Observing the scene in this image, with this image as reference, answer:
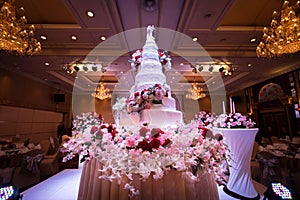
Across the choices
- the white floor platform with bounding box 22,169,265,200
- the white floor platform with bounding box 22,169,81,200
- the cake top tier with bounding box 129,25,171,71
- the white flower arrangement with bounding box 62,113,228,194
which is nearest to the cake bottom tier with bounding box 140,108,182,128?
the white flower arrangement with bounding box 62,113,228,194

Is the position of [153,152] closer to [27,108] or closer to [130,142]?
[130,142]

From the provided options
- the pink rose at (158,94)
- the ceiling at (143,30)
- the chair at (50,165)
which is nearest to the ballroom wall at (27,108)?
the ceiling at (143,30)

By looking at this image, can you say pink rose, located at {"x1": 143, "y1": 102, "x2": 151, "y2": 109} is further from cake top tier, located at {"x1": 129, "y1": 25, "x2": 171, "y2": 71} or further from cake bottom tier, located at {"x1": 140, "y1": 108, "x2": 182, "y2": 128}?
cake top tier, located at {"x1": 129, "y1": 25, "x2": 171, "y2": 71}

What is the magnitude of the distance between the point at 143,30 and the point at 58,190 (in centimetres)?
360

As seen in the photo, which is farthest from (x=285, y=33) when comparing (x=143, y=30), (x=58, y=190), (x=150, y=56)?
(x=58, y=190)

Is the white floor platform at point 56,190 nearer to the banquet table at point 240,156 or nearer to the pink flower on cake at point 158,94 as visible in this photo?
the pink flower on cake at point 158,94

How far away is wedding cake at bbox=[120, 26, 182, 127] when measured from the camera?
160cm

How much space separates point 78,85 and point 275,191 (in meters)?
9.68

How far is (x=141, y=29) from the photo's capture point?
11.9ft

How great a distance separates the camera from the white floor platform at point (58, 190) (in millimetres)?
2225

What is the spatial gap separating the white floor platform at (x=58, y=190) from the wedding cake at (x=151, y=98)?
146cm

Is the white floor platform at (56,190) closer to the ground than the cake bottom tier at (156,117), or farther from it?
closer to the ground

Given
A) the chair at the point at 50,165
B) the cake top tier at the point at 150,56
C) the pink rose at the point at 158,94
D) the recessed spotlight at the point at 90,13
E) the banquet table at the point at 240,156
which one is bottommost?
the chair at the point at 50,165

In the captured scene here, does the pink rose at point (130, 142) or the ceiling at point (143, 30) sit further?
the ceiling at point (143, 30)
